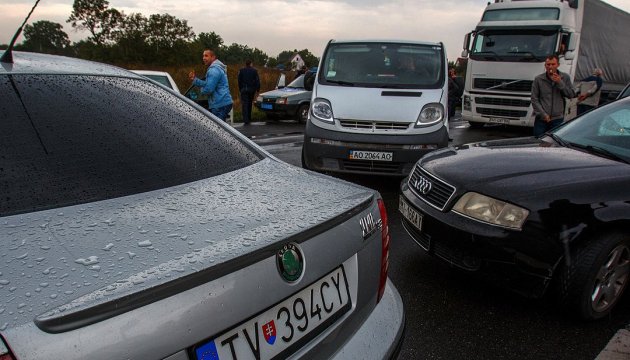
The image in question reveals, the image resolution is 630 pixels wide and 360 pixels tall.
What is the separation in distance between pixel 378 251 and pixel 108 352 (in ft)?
3.34

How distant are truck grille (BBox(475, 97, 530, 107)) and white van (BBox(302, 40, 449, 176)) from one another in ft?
20.8

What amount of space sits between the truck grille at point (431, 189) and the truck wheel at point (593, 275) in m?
0.82

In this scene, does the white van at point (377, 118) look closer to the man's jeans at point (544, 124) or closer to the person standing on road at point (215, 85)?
the man's jeans at point (544, 124)

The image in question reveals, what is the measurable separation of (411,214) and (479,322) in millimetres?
896

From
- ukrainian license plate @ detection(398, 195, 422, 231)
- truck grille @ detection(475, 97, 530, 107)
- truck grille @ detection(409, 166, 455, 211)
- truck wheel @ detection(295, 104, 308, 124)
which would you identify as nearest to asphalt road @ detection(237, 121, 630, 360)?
ukrainian license plate @ detection(398, 195, 422, 231)

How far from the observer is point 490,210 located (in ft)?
9.20

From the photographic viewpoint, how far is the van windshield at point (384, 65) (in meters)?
6.12

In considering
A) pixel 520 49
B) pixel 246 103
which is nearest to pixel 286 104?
pixel 246 103

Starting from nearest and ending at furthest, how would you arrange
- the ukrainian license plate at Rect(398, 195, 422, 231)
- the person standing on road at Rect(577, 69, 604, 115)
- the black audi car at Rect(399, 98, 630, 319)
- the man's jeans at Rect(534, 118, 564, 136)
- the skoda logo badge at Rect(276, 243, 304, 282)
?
the skoda logo badge at Rect(276, 243, 304, 282)
the black audi car at Rect(399, 98, 630, 319)
the ukrainian license plate at Rect(398, 195, 422, 231)
the man's jeans at Rect(534, 118, 564, 136)
the person standing on road at Rect(577, 69, 604, 115)

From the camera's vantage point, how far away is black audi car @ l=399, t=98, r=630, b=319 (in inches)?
104

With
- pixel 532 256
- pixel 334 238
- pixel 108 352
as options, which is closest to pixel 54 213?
pixel 108 352

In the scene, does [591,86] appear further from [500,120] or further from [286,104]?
[286,104]

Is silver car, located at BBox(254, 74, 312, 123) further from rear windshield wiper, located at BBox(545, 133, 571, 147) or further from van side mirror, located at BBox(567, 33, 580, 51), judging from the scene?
rear windshield wiper, located at BBox(545, 133, 571, 147)

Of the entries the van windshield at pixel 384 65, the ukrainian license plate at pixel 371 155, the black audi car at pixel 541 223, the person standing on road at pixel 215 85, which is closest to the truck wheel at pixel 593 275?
the black audi car at pixel 541 223
